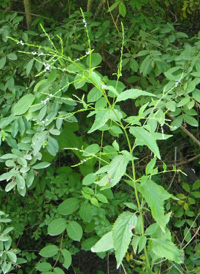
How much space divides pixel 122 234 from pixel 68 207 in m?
0.87

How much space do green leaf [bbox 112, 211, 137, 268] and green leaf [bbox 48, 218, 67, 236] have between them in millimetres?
761

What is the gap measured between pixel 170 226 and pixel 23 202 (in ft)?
2.80

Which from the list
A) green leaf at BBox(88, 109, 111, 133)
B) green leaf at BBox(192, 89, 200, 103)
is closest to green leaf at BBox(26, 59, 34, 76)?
green leaf at BBox(192, 89, 200, 103)

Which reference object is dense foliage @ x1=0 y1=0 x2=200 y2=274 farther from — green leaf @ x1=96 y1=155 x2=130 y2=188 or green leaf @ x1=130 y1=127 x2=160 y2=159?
green leaf @ x1=130 y1=127 x2=160 y2=159

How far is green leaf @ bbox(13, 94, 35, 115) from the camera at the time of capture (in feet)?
7.36

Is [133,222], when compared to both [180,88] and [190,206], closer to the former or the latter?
[180,88]

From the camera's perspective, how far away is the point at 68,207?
8.04 feet

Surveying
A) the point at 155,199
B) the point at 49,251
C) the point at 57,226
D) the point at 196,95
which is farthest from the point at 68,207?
the point at 155,199

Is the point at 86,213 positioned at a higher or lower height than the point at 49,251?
higher

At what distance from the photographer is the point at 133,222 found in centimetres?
166

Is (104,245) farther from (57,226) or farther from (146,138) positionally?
(57,226)

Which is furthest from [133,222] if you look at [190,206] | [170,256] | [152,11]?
[152,11]

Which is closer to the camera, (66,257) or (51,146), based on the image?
(51,146)

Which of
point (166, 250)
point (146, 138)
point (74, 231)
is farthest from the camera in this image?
point (74, 231)
